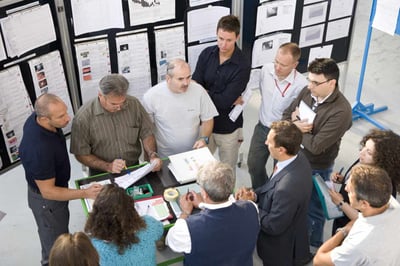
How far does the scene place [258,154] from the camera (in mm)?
4074

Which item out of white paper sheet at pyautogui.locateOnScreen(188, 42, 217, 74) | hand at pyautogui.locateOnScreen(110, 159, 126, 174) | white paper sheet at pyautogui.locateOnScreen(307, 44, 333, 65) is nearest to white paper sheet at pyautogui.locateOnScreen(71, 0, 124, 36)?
white paper sheet at pyautogui.locateOnScreen(188, 42, 217, 74)

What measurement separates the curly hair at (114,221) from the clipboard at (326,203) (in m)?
1.48

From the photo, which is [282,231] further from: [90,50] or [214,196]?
[90,50]

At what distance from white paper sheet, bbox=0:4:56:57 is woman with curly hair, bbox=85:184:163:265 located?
1830mm

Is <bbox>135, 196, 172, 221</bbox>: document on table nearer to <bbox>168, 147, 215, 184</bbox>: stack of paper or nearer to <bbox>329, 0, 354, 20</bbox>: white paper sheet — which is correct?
<bbox>168, 147, 215, 184</bbox>: stack of paper

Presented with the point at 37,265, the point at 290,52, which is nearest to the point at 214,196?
the point at 290,52

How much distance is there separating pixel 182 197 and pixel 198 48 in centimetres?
202

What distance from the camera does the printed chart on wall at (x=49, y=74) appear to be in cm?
381

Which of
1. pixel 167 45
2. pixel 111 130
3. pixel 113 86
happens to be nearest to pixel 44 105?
pixel 113 86

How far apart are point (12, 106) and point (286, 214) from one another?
93.2 inches

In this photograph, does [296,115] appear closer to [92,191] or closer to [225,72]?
[225,72]

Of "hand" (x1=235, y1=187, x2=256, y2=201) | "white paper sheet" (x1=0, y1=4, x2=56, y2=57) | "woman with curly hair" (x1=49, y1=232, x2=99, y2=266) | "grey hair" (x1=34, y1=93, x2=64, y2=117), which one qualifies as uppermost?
"white paper sheet" (x1=0, y1=4, x2=56, y2=57)

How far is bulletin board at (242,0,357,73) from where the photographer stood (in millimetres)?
4793

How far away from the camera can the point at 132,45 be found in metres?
4.18
